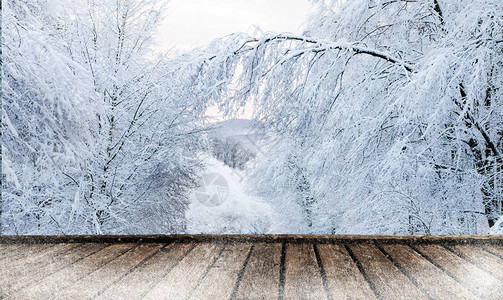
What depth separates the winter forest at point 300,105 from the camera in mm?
3375

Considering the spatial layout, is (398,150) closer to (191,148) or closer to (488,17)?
(488,17)

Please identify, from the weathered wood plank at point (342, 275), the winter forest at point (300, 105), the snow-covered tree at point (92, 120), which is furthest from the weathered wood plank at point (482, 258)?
the snow-covered tree at point (92, 120)

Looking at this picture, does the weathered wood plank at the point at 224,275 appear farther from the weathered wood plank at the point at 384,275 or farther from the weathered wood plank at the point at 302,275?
the weathered wood plank at the point at 384,275

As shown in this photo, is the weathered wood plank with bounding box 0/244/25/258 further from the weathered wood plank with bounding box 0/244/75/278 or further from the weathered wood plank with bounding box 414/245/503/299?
the weathered wood plank with bounding box 414/245/503/299

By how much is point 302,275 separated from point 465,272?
857 millimetres

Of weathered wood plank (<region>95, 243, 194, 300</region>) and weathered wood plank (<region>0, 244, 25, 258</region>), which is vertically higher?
weathered wood plank (<region>0, 244, 25, 258</region>)

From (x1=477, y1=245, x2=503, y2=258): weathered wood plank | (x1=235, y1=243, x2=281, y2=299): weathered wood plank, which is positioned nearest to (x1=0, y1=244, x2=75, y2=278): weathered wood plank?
(x1=235, y1=243, x2=281, y2=299): weathered wood plank

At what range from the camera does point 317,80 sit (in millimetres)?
4133

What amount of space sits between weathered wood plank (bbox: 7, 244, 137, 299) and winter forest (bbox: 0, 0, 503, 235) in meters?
1.53

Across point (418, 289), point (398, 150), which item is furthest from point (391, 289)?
point (398, 150)

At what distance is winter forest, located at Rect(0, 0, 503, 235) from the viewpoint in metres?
3.38

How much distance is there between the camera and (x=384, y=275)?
165 cm

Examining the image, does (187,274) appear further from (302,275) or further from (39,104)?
(39,104)

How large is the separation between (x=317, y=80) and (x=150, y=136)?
3645 millimetres
